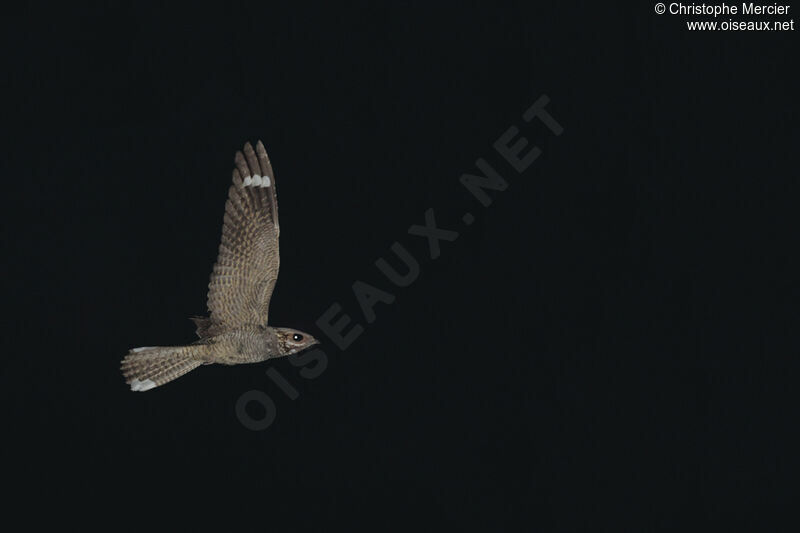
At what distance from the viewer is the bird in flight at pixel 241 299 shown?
18.5ft

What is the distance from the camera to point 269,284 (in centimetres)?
571

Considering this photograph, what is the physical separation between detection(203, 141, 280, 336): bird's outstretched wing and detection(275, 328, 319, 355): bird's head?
0.18m

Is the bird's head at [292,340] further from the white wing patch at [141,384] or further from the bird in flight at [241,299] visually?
the white wing patch at [141,384]

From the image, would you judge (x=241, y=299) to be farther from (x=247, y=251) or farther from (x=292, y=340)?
(x=292, y=340)

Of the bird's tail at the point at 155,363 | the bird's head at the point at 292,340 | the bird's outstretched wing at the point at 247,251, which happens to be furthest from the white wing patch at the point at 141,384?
the bird's head at the point at 292,340

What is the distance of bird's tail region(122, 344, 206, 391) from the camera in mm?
5617

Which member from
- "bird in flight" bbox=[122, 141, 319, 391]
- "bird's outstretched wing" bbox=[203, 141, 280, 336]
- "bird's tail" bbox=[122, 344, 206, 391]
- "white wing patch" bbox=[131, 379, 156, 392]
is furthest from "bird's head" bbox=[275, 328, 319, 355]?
"white wing patch" bbox=[131, 379, 156, 392]

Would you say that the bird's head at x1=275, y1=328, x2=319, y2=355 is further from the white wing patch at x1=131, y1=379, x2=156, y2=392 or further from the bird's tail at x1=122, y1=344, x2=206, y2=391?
the white wing patch at x1=131, y1=379, x2=156, y2=392

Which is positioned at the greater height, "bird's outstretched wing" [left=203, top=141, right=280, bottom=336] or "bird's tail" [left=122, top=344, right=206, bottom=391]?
"bird's outstretched wing" [left=203, top=141, right=280, bottom=336]

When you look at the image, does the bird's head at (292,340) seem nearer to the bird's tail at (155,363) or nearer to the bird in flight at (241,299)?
the bird in flight at (241,299)

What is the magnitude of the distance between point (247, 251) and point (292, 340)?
28.8 inches

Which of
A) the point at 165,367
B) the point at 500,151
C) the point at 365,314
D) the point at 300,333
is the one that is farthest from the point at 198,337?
the point at 500,151

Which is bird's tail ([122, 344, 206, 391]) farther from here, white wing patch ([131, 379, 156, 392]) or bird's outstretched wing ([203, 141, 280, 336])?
bird's outstretched wing ([203, 141, 280, 336])

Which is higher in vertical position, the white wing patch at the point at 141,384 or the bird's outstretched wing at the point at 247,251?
the bird's outstretched wing at the point at 247,251
